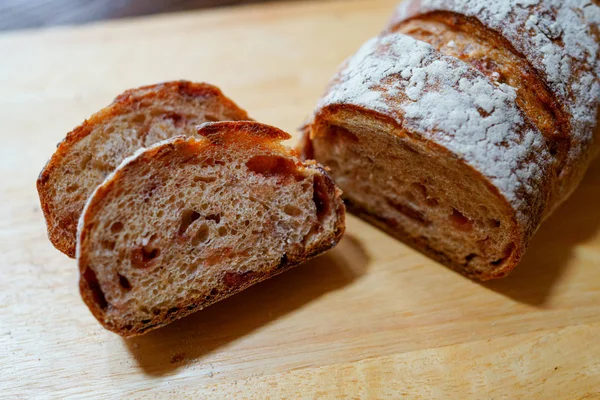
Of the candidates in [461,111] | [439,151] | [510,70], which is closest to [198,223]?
[439,151]

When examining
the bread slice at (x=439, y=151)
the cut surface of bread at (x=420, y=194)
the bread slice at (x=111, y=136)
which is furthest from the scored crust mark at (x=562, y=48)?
the bread slice at (x=111, y=136)

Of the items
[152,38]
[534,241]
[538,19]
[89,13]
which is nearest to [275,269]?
[534,241]

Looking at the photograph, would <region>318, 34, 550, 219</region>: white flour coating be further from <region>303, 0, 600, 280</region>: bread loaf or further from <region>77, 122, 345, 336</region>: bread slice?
<region>77, 122, 345, 336</region>: bread slice

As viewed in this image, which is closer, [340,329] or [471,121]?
[471,121]

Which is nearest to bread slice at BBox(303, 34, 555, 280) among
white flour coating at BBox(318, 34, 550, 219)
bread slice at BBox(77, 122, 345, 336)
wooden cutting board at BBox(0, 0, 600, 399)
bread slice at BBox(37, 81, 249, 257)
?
white flour coating at BBox(318, 34, 550, 219)

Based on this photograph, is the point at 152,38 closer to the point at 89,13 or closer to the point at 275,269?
the point at 89,13

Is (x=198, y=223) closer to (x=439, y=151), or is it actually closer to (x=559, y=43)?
(x=439, y=151)

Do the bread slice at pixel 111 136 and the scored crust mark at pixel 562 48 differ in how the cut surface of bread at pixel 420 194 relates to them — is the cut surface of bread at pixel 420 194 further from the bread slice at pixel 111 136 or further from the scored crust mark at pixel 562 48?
the bread slice at pixel 111 136
